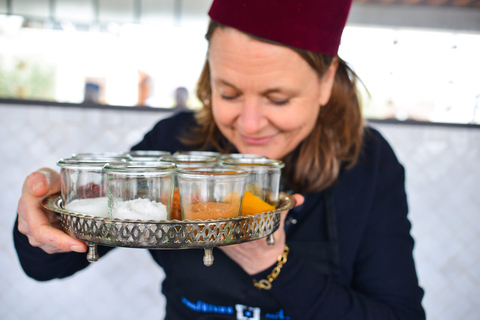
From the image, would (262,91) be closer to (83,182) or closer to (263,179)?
(263,179)

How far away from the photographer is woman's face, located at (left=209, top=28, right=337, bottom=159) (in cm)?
104

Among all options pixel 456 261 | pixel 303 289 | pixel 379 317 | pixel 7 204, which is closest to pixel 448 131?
pixel 456 261

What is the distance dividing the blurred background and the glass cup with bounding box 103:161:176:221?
144 centimetres

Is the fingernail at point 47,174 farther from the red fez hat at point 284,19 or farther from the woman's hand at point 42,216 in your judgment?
the red fez hat at point 284,19

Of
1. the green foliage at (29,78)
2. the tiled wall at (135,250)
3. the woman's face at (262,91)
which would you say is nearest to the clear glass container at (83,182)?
the woman's face at (262,91)

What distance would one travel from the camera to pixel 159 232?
672 mm

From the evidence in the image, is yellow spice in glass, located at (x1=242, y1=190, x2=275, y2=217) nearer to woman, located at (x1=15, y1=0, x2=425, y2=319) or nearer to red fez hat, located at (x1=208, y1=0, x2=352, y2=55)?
woman, located at (x1=15, y1=0, x2=425, y2=319)

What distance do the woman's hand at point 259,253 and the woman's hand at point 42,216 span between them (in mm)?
369

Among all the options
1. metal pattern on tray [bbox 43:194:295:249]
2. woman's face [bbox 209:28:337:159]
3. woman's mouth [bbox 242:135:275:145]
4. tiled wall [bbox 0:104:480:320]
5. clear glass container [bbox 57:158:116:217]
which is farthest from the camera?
tiled wall [bbox 0:104:480:320]

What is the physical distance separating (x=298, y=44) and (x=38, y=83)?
2.77 m

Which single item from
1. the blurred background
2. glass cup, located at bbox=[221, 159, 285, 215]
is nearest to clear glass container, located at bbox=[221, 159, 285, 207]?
Answer: glass cup, located at bbox=[221, 159, 285, 215]

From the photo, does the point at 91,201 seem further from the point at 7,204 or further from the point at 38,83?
the point at 38,83

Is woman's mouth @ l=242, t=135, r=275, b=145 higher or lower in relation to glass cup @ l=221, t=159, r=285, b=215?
Answer: higher

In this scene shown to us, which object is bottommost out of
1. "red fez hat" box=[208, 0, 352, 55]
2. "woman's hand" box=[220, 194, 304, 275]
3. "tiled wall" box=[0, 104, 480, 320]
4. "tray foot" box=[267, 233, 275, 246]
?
"tiled wall" box=[0, 104, 480, 320]
